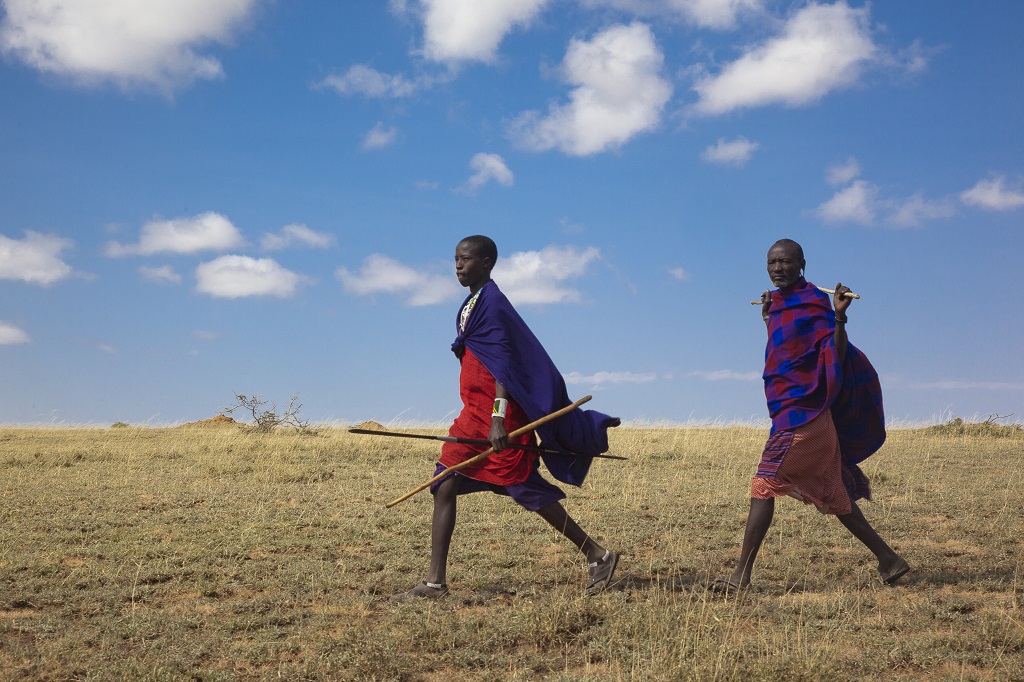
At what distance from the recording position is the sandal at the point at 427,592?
5664mm

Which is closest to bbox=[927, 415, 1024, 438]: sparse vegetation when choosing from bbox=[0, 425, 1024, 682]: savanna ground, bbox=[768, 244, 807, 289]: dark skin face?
bbox=[0, 425, 1024, 682]: savanna ground

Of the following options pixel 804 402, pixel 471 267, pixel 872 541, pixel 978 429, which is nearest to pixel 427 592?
pixel 471 267

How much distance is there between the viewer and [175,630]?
516cm

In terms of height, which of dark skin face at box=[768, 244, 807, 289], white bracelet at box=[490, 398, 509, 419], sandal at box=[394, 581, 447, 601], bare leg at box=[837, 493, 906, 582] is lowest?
sandal at box=[394, 581, 447, 601]

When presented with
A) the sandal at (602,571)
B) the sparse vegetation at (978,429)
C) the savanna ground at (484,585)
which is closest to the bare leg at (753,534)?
the savanna ground at (484,585)

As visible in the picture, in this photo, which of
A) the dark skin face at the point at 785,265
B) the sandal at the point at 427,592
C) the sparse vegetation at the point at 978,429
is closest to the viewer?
the sandal at the point at 427,592

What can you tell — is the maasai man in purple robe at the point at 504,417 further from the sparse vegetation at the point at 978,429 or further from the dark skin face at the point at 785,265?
the sparse vegetation at the point at 978,429

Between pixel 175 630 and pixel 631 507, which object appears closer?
pixel 175 630

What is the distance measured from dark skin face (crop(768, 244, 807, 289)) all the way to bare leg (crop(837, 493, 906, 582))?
166cm

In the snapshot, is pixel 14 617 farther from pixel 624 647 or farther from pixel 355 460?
pixel 355 460

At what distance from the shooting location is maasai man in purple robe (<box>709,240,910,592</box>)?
5.90 metres

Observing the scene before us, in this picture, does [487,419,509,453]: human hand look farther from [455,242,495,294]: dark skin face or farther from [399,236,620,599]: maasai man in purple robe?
[455,242,495,294]: dark skin face

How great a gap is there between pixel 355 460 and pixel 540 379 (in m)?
8.73

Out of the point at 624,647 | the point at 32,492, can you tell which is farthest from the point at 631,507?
the point at 32,492
